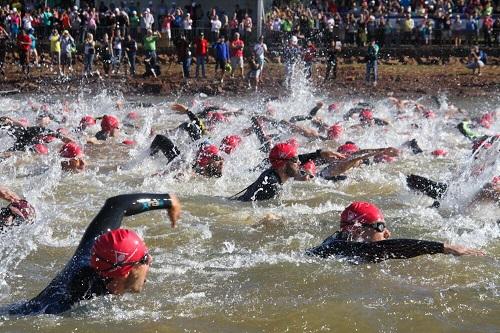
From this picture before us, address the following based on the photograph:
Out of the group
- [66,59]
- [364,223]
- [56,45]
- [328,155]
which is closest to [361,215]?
[364,223]

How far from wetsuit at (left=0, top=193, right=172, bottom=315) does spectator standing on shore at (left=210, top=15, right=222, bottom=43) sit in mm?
23489

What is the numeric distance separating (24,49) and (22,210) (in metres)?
20.5

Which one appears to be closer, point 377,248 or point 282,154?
point 377,248

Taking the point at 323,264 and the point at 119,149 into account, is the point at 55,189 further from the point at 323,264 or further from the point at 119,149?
the point at 323,264

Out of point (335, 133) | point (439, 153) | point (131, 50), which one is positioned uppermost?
point (131, 50)

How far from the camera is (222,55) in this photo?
27.9 m

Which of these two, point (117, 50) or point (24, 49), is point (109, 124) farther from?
point (24, 49)

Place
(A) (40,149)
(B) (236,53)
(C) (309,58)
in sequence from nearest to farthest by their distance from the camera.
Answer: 1. (A) (40,149)
2. (B) (236,53)
3. (C) (309,58)

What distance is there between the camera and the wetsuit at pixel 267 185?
33.8 ft

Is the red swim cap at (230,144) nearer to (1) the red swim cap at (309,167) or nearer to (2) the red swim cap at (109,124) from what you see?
(1) the red swim cap at (309,167)

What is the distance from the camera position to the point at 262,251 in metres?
9.03

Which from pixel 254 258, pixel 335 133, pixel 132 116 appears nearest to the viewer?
pixel 254 258

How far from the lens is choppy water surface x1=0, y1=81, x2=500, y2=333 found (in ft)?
22.7

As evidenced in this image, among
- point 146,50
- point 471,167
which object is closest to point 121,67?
point 146,50
